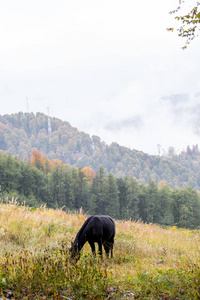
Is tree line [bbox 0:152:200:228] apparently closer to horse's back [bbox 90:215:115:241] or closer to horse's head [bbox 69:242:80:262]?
horse's back [bbox 90:215:115:241]

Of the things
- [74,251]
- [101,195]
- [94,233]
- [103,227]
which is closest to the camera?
[74,251]

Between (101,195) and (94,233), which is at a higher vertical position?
(94,233)

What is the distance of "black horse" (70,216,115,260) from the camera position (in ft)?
22.5

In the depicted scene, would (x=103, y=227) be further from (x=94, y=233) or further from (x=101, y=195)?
(x=101, y=195)

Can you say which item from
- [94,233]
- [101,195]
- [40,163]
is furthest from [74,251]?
[40,163]

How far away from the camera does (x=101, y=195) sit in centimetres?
6850

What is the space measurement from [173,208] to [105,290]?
218 feet

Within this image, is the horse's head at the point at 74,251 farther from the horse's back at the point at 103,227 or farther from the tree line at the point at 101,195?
the tree line at the point at 101,195

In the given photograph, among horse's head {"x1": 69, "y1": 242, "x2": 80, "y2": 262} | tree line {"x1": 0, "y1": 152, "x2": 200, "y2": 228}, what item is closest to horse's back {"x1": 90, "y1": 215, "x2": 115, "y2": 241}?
horse's head {"x1": 69, "y1": 242, "x2": 80, "y2": 262}

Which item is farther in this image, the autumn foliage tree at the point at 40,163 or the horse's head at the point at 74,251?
the autumn foliage tree at the point at 40,163

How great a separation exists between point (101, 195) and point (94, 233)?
204 ft

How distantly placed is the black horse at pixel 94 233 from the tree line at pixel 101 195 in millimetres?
57660

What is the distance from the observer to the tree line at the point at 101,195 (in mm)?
65688

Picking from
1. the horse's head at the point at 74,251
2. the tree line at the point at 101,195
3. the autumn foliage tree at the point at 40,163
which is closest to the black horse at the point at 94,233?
the horse's head at the point at 74,251
